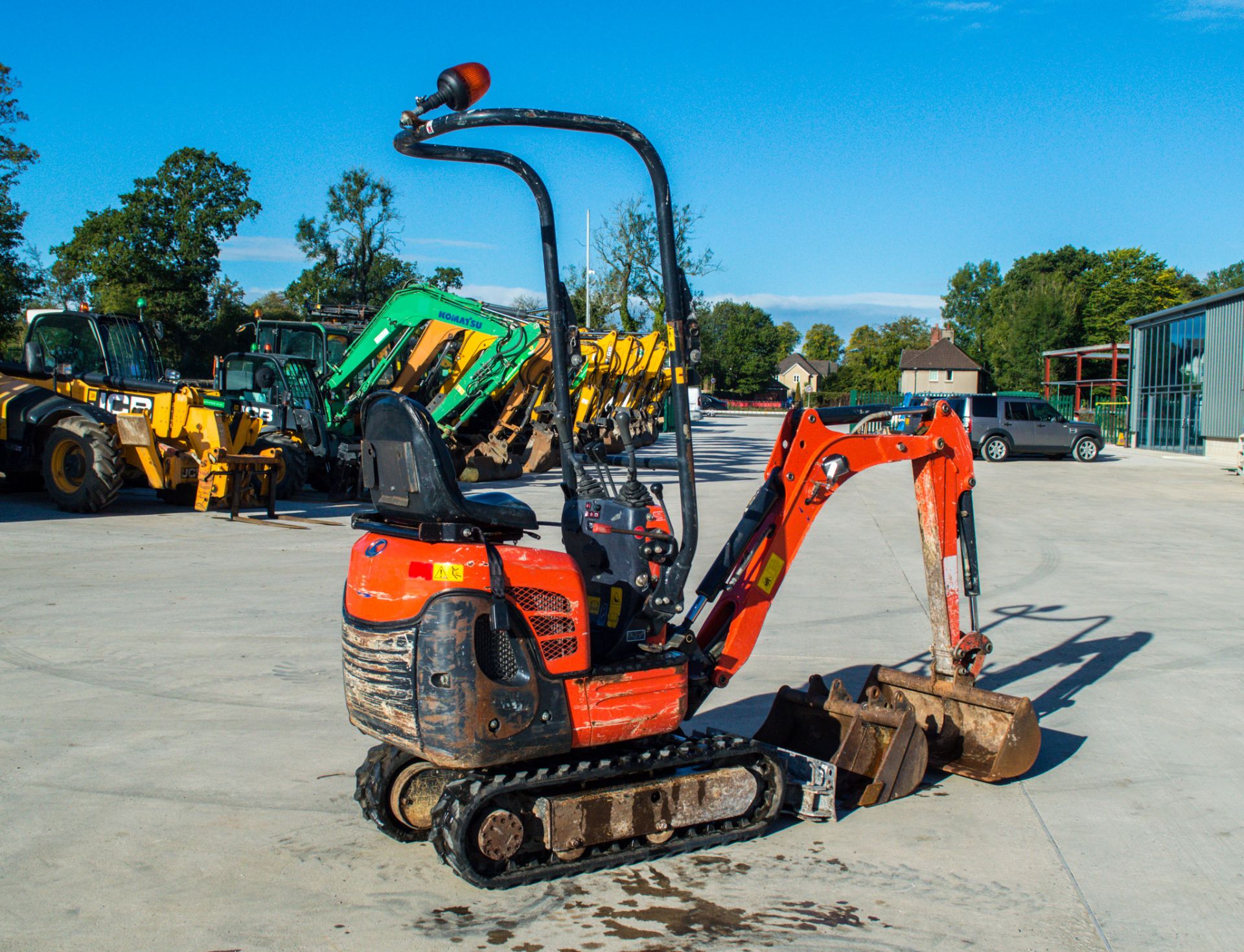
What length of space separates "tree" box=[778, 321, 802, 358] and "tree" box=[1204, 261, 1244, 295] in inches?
2061

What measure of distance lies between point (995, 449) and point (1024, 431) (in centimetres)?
98

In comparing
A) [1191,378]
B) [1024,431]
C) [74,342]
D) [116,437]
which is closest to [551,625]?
[116,437]

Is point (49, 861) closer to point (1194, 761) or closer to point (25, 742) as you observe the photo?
point (25, 742)

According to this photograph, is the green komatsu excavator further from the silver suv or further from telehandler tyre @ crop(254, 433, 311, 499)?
the silver suv

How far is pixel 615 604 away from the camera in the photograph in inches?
187

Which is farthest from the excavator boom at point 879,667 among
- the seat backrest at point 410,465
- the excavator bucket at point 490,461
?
the excavator bucket at point 490,461

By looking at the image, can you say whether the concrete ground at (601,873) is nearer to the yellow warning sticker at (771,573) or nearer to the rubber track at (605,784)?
the rubber track at (605,784)

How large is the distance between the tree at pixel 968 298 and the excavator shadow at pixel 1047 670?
117 m

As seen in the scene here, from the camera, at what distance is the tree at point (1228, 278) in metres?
123

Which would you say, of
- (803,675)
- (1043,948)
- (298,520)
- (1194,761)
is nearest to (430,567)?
(1043,948)

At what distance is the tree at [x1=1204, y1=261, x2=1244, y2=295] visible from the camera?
4855 inches

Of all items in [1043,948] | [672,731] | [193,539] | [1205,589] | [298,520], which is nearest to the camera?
[1043,948]

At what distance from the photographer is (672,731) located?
4.84m

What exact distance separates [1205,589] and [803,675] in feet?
19.4
